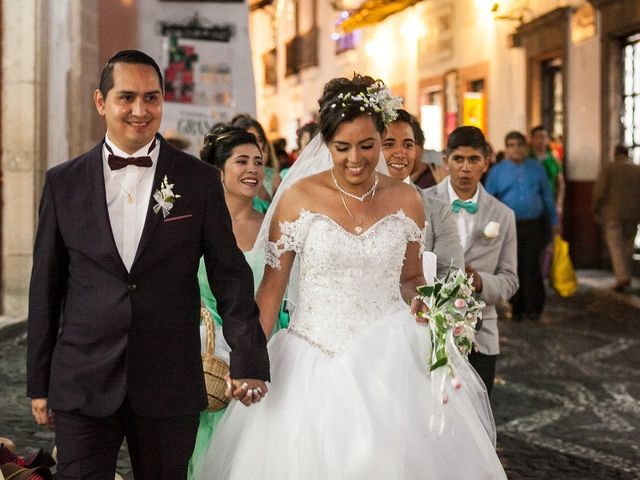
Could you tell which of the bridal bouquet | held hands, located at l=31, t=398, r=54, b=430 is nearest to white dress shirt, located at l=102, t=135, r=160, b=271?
held hands, located at l=31, t=398, r=54, b=430

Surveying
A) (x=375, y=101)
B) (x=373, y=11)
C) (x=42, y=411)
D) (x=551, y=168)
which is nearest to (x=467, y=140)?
(x=375, y=101)

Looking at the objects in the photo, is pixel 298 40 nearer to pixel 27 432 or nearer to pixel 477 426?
pixel 27 432

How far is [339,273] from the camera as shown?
4.50 meters

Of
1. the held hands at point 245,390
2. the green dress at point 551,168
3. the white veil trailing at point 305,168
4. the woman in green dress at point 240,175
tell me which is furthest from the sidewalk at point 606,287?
the held hands at point 245,390

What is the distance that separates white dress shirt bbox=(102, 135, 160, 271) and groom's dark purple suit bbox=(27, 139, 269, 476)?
0.13 ft

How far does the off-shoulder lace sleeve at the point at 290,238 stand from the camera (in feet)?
14.8

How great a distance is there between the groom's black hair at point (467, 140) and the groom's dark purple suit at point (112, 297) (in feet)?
7.74

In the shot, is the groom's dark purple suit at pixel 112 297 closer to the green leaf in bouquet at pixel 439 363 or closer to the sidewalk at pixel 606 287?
the green leaf in bouquet at pixel 439 363

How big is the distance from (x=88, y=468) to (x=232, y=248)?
840 mm

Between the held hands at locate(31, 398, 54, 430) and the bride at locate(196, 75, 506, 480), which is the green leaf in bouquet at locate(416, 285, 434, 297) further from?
the held hands at locate(31, 398, 54, 430)

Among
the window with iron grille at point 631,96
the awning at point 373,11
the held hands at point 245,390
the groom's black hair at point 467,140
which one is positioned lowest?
the held hands at point 245,390

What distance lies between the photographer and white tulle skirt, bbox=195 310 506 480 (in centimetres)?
407

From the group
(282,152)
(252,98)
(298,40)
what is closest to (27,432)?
(252,98)

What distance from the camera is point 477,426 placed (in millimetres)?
4312
